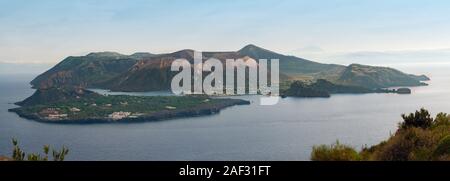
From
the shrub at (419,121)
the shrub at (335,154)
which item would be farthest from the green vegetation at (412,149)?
the shrub at (419,121)

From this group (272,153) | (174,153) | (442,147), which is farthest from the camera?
(174,153)

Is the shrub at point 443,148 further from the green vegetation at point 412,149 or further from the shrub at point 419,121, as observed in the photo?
the shrub at point 419,121

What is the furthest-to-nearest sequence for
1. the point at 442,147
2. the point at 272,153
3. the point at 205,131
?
the point at 205,131, the point at 272,153, the point at 442,147

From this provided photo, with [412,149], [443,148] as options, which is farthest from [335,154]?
[412,149]

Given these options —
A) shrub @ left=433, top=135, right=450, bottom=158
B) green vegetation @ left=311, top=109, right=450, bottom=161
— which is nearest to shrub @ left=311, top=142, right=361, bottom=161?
green vegetation @ left=311, top=109, right=450, bottom=161

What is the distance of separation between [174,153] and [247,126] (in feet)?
199

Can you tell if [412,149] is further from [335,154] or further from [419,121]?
[419,121]

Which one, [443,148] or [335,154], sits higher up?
[335,154]

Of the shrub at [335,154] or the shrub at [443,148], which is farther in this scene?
the shrub at [443,148]

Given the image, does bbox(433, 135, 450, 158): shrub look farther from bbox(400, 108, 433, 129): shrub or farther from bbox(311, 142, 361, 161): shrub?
bbox(400, 108, 433, 129): shrub
